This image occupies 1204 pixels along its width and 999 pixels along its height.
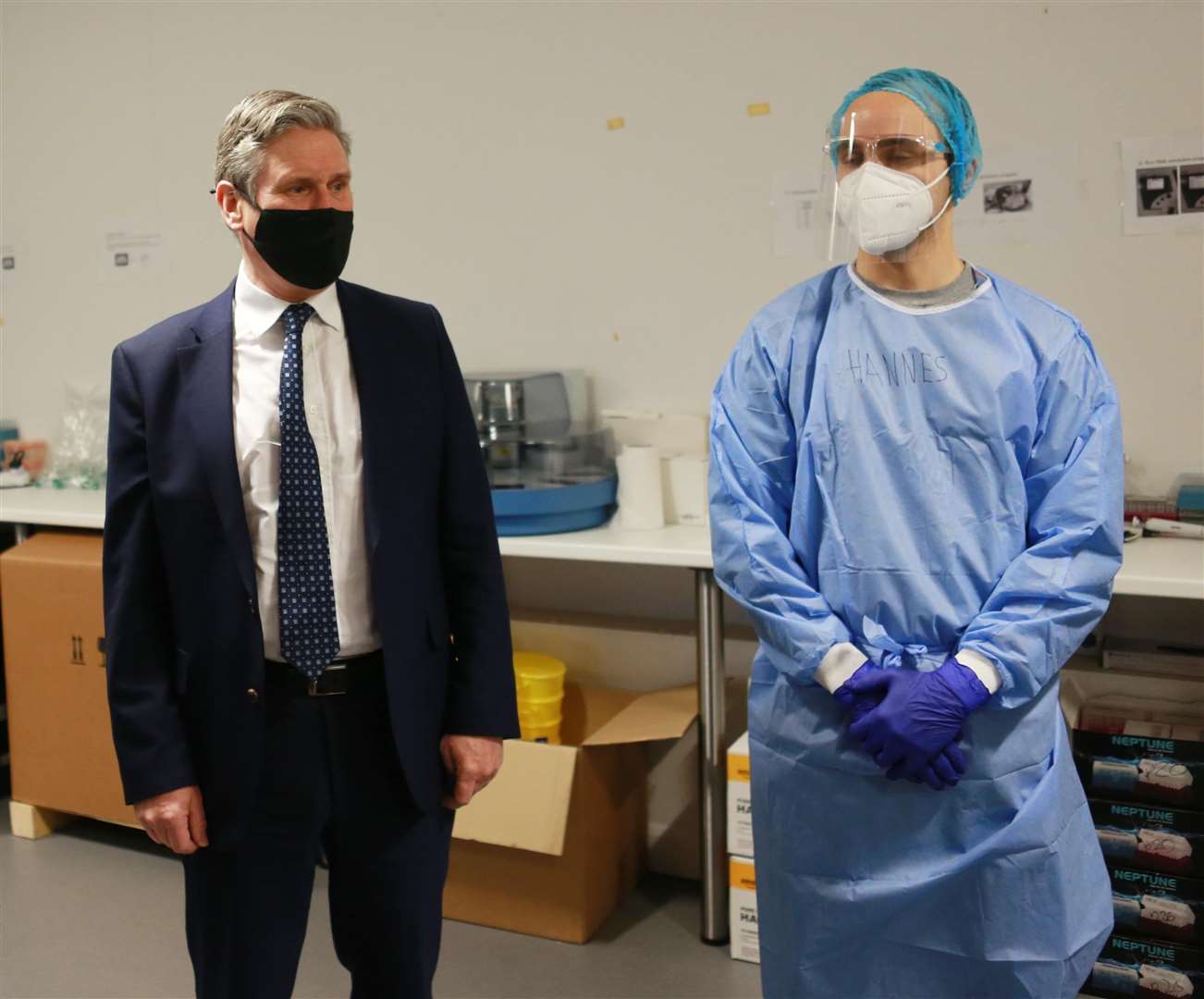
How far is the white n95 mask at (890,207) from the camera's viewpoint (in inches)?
66.2

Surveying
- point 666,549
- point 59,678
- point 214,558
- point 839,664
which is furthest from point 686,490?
point 59,678

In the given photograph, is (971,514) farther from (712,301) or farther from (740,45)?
(740,45)

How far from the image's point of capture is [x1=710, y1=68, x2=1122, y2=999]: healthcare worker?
1604 mm

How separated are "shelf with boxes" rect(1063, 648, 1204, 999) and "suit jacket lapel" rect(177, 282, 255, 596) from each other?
63.1 inches

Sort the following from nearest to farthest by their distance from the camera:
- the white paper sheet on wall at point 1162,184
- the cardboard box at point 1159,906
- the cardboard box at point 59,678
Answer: the cardboard box at point 1159,906, the white paper sheet on wall at point 1162,184, the cardboard box at point 59,678

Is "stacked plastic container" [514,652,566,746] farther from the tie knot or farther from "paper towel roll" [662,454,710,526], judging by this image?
the tie knot

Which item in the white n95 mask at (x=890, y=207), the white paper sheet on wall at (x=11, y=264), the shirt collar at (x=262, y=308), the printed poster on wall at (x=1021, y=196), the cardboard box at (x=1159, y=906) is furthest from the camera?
the white paper sheet on wall at (x=11, y=264)

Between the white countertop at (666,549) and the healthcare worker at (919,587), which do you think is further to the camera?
the white countertop at (666,549)

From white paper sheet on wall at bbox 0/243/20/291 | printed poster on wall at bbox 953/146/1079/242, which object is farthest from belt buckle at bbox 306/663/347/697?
white paper sheet on wall at bbox 0/243/20/291

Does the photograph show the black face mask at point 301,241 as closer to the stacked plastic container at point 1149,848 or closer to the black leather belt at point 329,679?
the black leather belt at point 329,679

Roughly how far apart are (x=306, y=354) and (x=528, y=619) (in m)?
1.61

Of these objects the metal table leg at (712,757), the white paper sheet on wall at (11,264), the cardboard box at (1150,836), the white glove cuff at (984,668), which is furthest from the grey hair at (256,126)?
the white paper sheet on wall at (11,264)

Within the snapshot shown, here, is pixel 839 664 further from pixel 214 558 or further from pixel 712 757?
pixel 712 757

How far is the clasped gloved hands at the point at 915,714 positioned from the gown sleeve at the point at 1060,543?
0.05m
